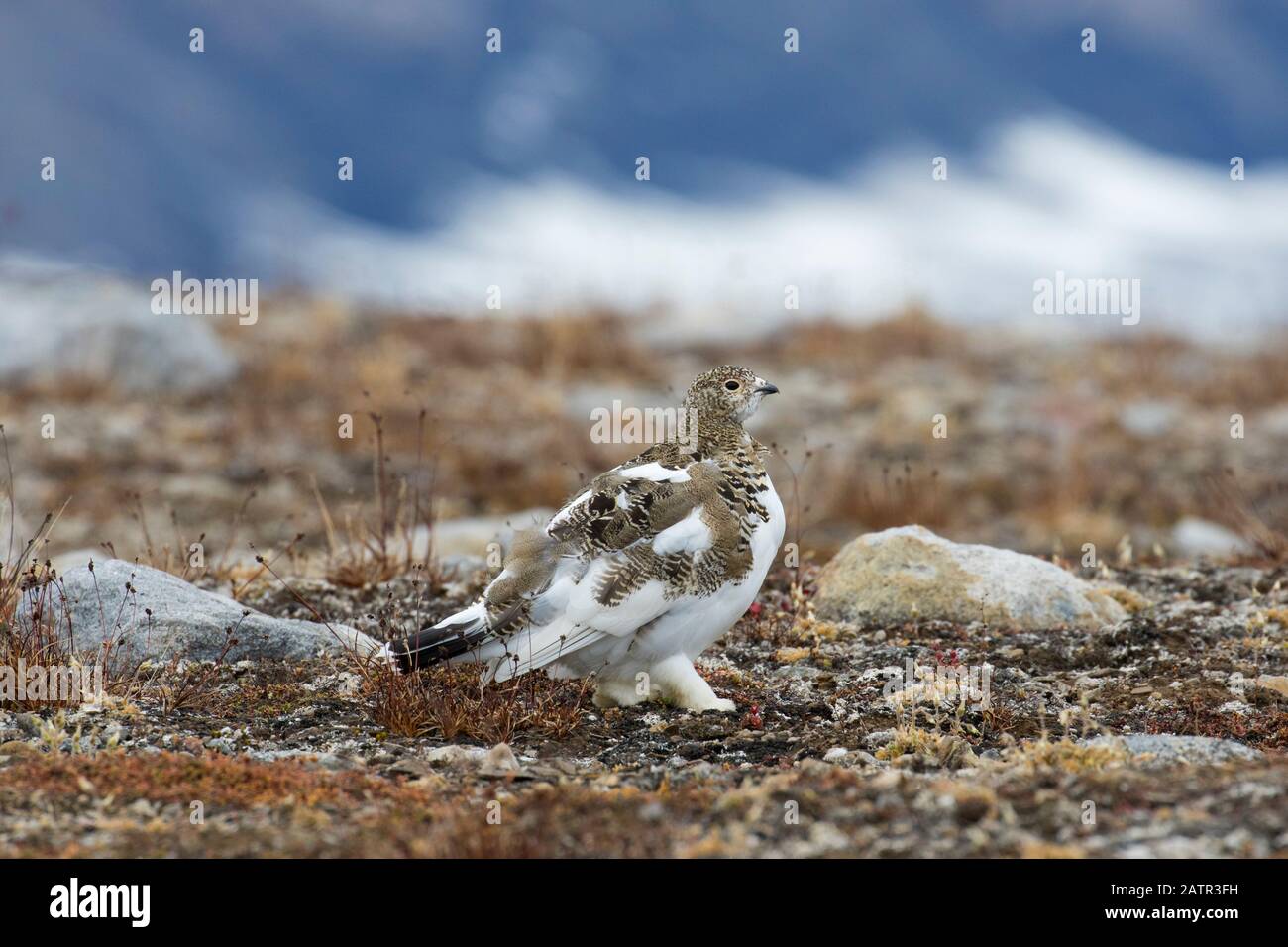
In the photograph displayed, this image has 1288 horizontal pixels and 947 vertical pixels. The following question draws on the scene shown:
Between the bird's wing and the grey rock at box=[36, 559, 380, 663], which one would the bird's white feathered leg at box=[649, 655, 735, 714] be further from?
the grey rock at box=[36, 559, 380, 663]

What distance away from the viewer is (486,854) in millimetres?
4180

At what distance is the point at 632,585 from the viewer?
231 inches

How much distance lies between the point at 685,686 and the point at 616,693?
0.32 meters

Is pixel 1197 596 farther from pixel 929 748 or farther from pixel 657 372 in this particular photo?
pixel 657 372

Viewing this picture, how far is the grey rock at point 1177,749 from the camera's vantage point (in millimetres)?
5309

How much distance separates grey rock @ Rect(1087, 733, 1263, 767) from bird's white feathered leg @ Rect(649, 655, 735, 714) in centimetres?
162

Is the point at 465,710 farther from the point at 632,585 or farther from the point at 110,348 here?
the point at 110,348

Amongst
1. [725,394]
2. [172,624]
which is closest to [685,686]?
[725,394]

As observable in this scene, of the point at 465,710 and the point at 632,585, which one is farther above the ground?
the point at 632,585

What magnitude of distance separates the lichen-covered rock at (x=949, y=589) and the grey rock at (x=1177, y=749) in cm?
225

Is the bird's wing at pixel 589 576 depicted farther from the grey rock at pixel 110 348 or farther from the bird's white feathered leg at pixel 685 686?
the grey rock at pixel 110 348

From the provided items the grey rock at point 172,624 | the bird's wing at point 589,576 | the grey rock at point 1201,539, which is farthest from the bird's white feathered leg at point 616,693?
the grey rock at point 1201,539
